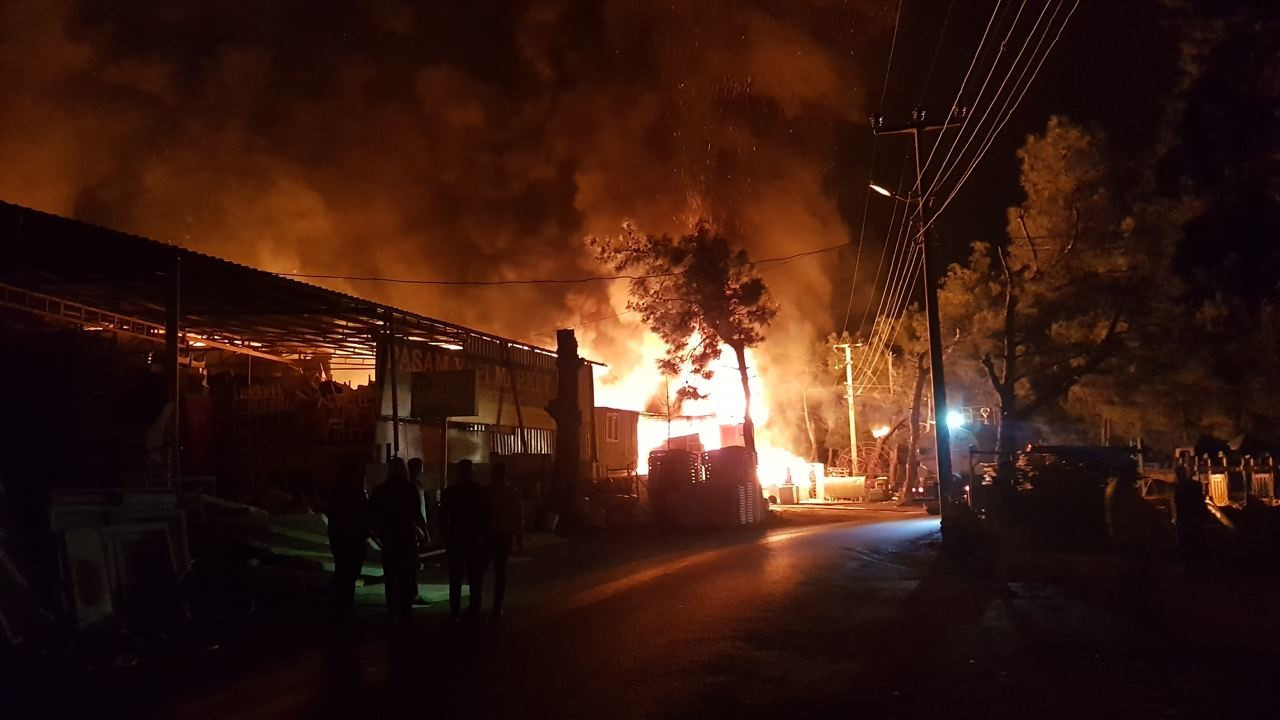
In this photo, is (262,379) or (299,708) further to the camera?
(262,379)

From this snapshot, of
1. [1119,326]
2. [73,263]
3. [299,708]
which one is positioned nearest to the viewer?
[299,708]

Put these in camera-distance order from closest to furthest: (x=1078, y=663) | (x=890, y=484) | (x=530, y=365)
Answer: (x=1078, y=663) < (x=530, y=365) < (x=890, y=484)

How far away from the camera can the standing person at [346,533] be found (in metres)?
9.69

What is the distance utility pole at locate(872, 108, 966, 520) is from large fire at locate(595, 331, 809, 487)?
43.6ft

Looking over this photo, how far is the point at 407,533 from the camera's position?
9703mm

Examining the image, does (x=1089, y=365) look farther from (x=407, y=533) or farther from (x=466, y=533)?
(x=407, y=533)

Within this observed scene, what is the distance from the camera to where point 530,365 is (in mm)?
23547

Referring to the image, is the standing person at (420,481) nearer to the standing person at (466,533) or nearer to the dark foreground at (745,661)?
the dark foreground at (745,661)

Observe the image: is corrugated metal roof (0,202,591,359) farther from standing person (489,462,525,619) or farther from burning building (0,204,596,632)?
standing person (489,462,525,619)

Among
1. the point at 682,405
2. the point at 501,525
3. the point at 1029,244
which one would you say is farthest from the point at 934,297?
the point at 682,405

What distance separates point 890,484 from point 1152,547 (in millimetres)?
30102

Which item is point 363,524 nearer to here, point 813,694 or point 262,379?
point 813,694

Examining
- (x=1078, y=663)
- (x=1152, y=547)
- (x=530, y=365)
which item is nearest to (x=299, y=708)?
(x=1078, y=663)

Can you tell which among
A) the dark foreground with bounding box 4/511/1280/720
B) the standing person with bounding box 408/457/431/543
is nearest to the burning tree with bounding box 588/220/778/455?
the standing person with bounding box 408/457/431/543
